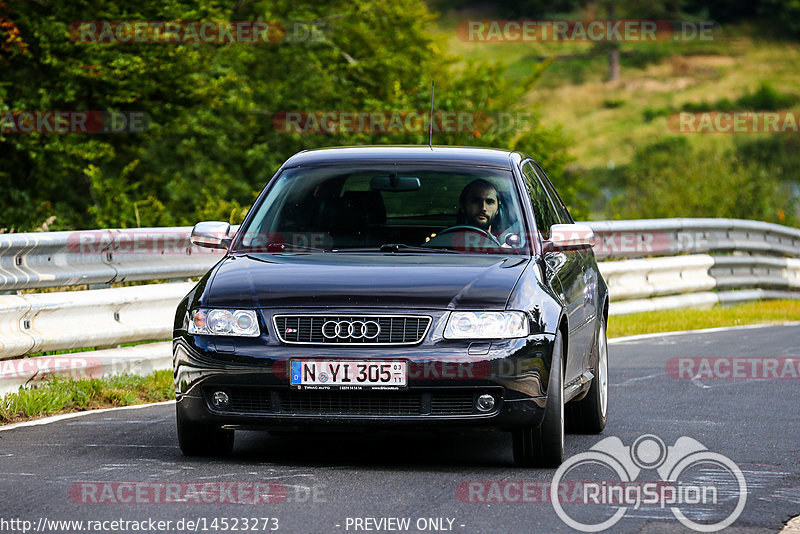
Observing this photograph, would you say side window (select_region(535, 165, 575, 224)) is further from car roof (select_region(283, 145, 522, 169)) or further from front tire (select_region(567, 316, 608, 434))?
front tire (select_region(567, 316, 608, 434))

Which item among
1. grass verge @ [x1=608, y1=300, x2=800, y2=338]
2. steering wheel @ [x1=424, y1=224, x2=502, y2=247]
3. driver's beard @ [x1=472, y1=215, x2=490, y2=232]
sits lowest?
grass verge @ [x1=608, y1=300, x2=800, y2=338]

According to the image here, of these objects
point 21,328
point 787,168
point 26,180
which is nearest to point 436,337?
point 21,328

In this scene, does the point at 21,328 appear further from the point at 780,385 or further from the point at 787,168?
the point at 787,168

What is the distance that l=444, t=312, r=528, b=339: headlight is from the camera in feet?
21.3

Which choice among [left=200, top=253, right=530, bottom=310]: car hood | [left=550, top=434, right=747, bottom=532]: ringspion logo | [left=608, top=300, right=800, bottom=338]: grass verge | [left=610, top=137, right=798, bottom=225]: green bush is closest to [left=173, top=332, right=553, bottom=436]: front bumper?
[left=200, top=253, right=530, bottom=310]: car hood

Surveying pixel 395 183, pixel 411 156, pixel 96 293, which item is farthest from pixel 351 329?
pixel 96 293

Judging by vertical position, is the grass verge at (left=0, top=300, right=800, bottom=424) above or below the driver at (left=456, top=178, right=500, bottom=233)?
below

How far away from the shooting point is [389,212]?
26.4 ft

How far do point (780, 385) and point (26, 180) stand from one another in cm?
1600

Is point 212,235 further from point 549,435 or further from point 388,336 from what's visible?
point 549,435

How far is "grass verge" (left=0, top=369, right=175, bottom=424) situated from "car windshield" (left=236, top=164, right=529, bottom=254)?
1729 millimetres

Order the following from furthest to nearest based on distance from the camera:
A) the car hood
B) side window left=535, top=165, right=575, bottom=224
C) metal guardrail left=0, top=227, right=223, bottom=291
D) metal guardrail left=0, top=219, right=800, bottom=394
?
side window left=535, top=165, right=575, bottom=224
metal guardrail left=0, top=227, right=223, bottom=291
metal guardrail left=0, top=219, right=800, bottom=394
the car hood

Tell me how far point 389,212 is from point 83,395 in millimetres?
2336

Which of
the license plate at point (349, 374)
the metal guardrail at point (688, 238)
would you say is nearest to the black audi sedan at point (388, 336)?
the license plate at point (349, 374)
